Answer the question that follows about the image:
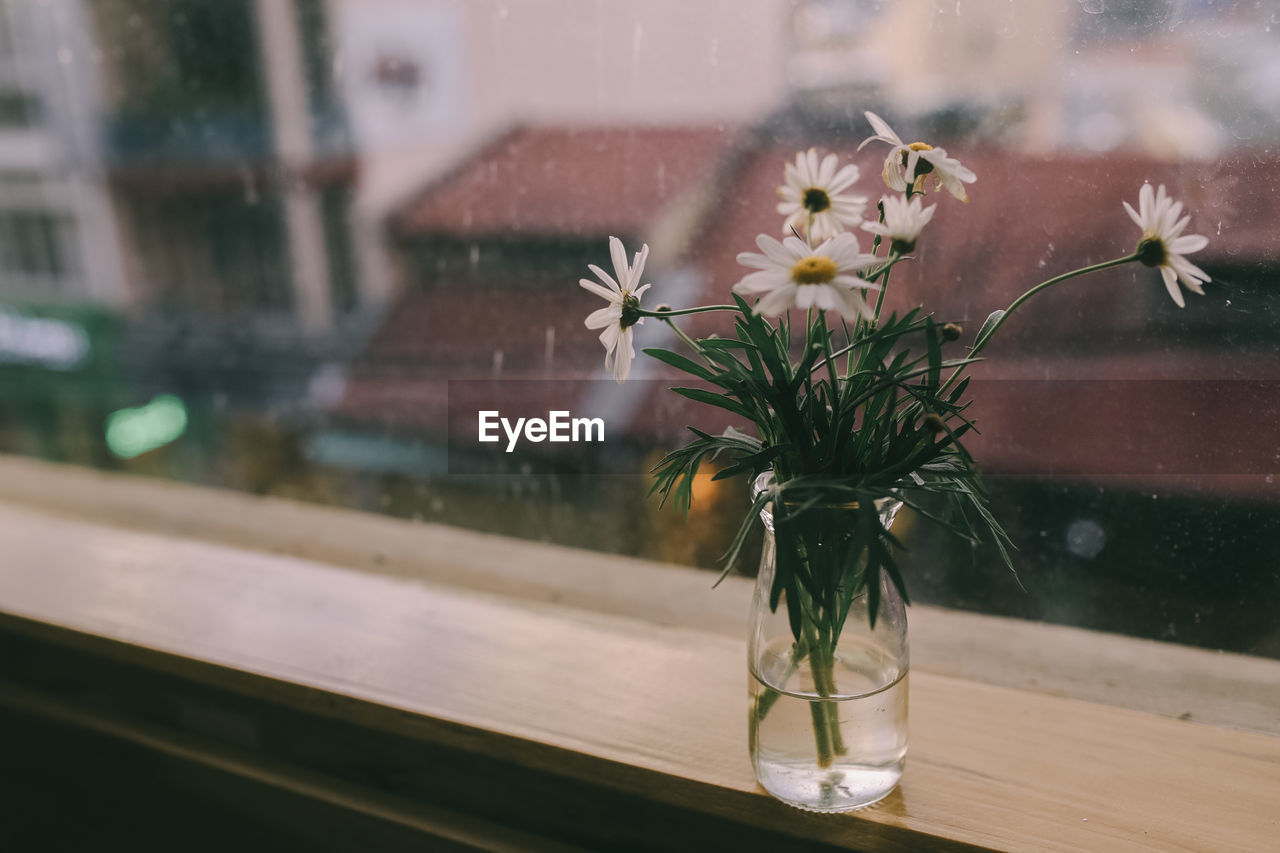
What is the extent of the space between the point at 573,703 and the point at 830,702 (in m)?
0.26

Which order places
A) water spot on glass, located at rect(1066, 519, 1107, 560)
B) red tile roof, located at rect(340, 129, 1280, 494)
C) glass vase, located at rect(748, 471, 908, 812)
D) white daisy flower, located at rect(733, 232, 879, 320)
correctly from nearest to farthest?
white daisy flower, located at rect(733, 232, 879, 320), glass vase, located at rect(748, 471, 908, 812), red tile roof, located at rect(340, 129, 1280, 494), water spot on glass, located at rect(1066, 519, 1107, 560)

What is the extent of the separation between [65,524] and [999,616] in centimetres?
116

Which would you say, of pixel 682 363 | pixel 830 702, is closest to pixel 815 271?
pixel 682 363

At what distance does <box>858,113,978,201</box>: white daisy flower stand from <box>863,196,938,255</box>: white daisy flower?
0.09 feet

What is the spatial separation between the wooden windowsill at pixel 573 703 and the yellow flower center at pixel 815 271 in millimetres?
366

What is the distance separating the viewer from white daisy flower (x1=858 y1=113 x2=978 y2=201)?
0.50 m

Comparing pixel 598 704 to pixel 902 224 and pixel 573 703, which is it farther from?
pixel 902 224

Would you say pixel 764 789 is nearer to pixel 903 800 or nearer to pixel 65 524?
pixel 903 800

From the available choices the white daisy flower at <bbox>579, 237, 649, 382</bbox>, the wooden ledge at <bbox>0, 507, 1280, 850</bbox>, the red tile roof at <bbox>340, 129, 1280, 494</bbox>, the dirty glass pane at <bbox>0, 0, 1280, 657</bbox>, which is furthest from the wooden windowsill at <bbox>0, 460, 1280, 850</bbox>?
the white daisy flower at <bbox>579, 237, 649, 382</bbox>

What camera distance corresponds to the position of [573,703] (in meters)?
0.75

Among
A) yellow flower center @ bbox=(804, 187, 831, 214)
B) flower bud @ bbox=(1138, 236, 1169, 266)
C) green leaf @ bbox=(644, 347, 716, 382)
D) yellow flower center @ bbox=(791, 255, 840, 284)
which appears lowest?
green leaf @ bbox=(644, 347, 716, 382)

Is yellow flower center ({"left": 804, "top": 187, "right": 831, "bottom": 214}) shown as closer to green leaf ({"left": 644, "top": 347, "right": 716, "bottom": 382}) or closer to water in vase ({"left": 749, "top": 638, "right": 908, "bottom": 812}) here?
green leaf ({"left": 644, "top": 347, "right": 716, "bottom": 382})

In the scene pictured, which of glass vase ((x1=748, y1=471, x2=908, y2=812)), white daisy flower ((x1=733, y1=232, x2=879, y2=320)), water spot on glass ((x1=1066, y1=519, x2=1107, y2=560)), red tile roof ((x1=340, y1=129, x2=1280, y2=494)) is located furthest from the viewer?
water spot on glass ((x1=1066, y1=519, x2=1107, y2=560))

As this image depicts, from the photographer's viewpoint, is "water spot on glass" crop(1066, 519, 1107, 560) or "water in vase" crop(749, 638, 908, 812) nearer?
"water in vase" crop(749, 638, 908, 812)
